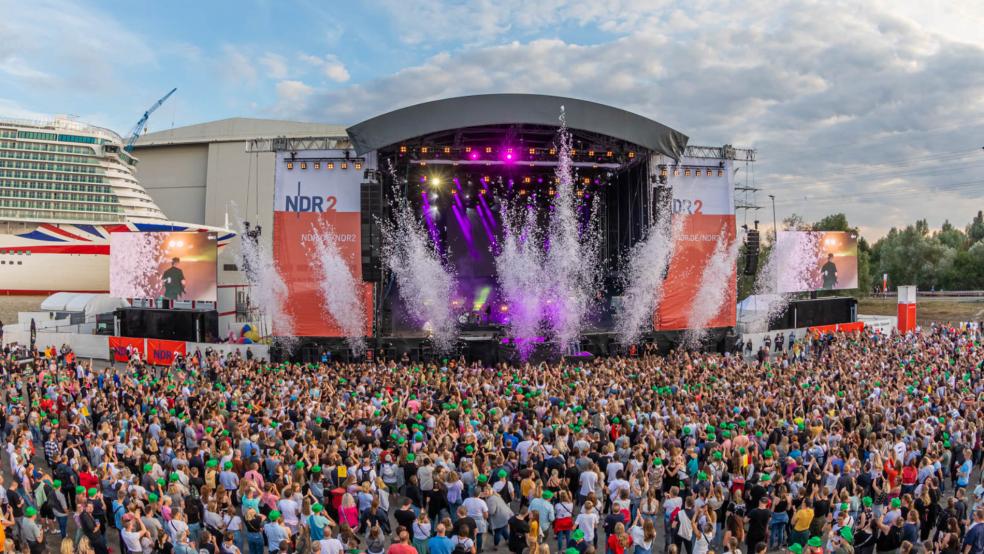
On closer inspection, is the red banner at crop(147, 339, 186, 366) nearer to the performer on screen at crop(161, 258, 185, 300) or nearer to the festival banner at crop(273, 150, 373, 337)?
the performer on screen at crop(161, 258, 185, 300)

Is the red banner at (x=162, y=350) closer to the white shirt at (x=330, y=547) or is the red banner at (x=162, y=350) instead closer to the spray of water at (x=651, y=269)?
the spray of water at (x=651, y=269)

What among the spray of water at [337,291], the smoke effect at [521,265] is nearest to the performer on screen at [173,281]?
the spray of water at [337,291]

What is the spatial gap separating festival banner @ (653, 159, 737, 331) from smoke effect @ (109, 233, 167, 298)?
20.7 meters

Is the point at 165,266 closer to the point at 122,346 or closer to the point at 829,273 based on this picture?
the point at 122,346

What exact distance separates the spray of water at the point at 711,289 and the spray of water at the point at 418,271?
876 cm

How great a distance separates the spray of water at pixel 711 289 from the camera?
2364cm

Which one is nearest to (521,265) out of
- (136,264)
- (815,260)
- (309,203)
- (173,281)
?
(309,203)

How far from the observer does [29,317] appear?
31.5 m

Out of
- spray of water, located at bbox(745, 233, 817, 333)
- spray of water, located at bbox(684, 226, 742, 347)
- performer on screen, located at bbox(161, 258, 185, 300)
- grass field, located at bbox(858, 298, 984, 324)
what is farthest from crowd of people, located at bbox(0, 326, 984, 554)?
grass field, located at bbox(858, 298, 984, 324)

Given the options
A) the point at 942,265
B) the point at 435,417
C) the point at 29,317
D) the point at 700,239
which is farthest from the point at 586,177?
the point at 942,265

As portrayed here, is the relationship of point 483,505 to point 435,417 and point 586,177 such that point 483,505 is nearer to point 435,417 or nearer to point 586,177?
point 435,417

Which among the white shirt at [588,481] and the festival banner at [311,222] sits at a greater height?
the festival banner at [311,222]

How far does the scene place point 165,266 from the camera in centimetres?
2720

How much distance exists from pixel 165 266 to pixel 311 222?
9263mm
